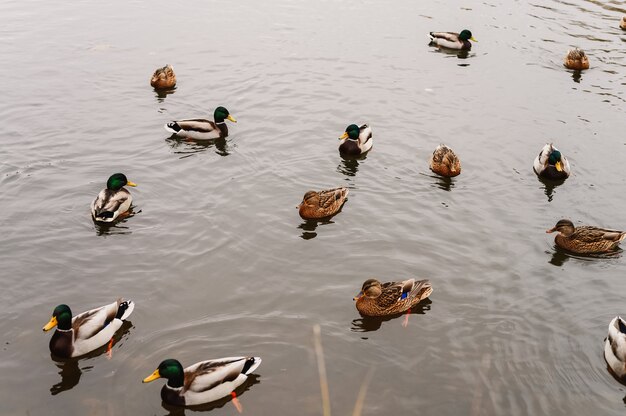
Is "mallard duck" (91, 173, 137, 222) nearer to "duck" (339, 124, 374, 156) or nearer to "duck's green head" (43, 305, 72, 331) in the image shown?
"duck's green head" (43, 305, 72, 331)

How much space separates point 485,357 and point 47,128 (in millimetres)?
12544

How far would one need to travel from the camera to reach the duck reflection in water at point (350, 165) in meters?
16.6

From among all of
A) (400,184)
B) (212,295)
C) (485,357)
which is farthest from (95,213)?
(485,357)

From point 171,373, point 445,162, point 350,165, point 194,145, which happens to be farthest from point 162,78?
point 171,373

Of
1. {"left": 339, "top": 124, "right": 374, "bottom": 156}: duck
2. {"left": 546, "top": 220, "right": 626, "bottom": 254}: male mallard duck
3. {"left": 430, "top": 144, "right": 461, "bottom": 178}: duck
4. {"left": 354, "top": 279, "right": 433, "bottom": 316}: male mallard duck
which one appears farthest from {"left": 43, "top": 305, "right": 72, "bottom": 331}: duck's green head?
{"left": 546, "top": 220, "right": 626, "bottom": 254}: male mallard duck

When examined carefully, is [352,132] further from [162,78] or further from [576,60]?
[576,60]

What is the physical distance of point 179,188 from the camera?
15383 millimetres

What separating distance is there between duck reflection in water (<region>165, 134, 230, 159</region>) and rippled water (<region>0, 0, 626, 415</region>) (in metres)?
0.06

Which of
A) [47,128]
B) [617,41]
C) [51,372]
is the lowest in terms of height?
[51,372]

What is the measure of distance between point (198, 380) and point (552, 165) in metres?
10.0

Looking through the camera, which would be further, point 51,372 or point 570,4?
point 570,4

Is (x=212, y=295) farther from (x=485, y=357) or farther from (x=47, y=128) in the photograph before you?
(x=47, y=128)

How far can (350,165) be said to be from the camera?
55.3 feet

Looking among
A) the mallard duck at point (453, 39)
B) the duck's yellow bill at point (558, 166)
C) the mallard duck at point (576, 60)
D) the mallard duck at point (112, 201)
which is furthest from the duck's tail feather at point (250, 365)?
the mallard duck at point (453, 39)
